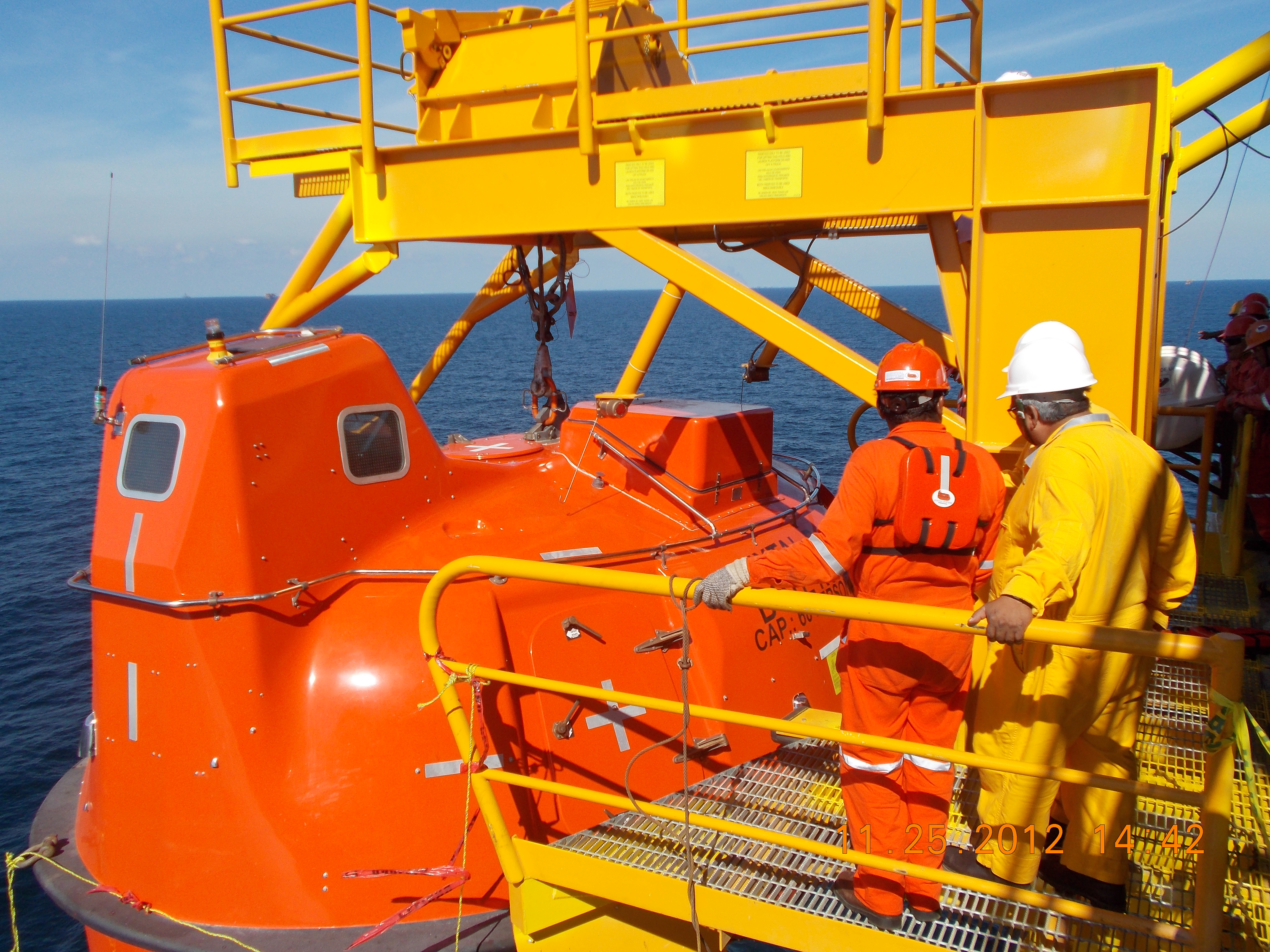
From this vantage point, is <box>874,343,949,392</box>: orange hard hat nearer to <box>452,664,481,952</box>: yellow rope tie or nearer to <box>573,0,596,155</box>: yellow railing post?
<box>452,664,481,952</box>: yellow rope tie

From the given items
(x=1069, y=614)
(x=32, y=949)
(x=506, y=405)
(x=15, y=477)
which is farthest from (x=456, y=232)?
(x=506, y=405)

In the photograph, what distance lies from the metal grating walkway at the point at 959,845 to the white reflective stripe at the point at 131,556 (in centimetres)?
217

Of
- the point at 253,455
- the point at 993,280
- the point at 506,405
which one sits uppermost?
the point at 993,280

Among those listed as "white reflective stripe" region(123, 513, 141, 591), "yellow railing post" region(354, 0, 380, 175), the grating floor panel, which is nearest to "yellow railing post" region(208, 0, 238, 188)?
"yellow railing post" region(354, 0, 380, 175)

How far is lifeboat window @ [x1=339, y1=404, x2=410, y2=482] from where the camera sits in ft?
14.0

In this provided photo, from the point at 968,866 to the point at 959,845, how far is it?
0.23 meters

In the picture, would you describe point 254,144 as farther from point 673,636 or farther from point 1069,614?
point 1069,614

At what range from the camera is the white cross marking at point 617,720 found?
13.4 ft

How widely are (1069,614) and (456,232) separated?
3.73 metres

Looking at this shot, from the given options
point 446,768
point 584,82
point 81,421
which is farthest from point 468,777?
point 81,421

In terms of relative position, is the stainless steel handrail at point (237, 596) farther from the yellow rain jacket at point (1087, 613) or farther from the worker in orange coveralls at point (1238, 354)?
the worker in orange coveralls at point (1238, 354)

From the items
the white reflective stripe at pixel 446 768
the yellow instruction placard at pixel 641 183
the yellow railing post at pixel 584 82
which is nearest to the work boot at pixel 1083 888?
the white reflective stripe at pixel 446 768

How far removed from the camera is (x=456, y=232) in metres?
5.03

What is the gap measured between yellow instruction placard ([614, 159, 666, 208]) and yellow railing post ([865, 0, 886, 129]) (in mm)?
1049
